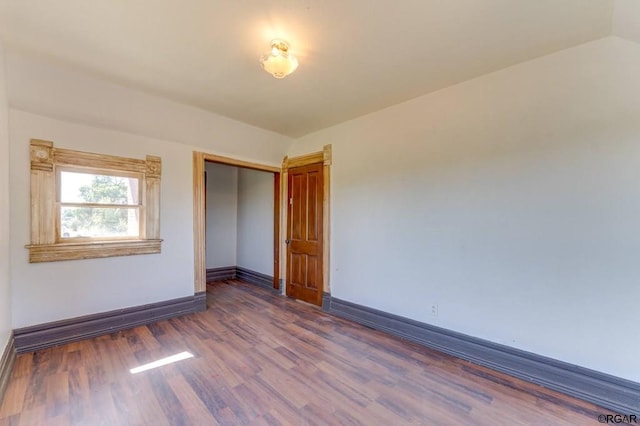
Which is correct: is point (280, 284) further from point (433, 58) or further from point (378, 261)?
point (433, 58)

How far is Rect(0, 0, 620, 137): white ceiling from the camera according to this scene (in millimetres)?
1696

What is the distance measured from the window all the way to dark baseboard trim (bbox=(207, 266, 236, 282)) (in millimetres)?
2202

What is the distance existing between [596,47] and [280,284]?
4.49 m

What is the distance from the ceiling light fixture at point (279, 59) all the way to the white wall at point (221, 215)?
3.71 m

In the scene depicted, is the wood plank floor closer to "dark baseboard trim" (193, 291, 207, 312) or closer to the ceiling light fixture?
"dark baseboard trim" (193, 291, 207, 312)

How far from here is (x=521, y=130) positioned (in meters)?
2.29

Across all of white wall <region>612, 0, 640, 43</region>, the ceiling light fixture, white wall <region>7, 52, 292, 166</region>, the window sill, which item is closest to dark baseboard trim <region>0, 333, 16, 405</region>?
the window sill

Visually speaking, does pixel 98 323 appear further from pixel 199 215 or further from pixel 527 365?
pixel 527 365

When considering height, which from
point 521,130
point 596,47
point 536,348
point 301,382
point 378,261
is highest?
point 596,47

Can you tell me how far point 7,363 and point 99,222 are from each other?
1.41m

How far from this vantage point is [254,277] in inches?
206

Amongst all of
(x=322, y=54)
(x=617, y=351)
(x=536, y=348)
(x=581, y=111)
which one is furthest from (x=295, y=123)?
(x=617, y=351)

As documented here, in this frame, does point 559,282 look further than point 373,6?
Yes

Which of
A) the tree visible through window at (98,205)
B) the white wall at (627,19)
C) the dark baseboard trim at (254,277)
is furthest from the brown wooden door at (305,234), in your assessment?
the white wall at (627,19)
